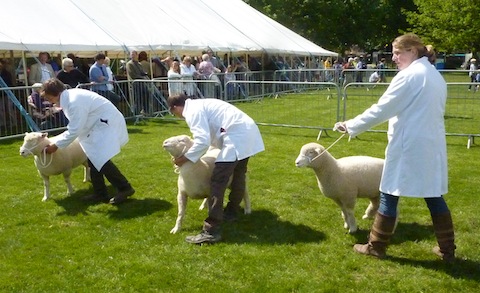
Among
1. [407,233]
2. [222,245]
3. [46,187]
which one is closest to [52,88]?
[46,187]

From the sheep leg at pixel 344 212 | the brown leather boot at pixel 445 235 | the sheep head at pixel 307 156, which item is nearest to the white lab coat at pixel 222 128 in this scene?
the sheep head at pixel 307 156

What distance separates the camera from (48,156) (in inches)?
271

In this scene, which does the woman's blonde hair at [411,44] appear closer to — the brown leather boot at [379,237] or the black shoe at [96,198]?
the brown leather boot at [379,237]

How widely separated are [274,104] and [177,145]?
10246 mm

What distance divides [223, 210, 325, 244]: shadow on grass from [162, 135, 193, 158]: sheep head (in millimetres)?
1019

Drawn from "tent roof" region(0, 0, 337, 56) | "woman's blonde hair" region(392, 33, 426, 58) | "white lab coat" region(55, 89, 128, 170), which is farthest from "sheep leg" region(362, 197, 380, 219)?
"tent roof" region(0, 0, 337, 56)

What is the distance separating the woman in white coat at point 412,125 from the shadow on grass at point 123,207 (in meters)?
3.03

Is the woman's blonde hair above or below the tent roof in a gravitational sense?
below

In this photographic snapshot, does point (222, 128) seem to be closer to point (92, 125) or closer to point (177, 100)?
point (177, 100)

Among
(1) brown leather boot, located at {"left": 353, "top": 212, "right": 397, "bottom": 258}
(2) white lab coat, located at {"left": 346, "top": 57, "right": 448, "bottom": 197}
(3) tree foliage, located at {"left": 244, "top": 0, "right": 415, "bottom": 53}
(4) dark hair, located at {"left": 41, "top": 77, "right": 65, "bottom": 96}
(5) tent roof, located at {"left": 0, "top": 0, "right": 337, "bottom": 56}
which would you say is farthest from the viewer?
(3) tree foliage, located at {"left": 244, "top": 0, "right": 415, "bottom": 53}

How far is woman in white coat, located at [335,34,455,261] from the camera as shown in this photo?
14.2ft

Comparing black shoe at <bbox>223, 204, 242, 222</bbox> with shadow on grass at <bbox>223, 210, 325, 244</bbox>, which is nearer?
shadow on grass at <bbox>223, 210, 325, 244</bbox>

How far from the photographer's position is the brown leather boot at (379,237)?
470cm

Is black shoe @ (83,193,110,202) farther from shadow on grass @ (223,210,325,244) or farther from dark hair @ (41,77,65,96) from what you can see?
shadow on grass @ (223,210,325,244)
